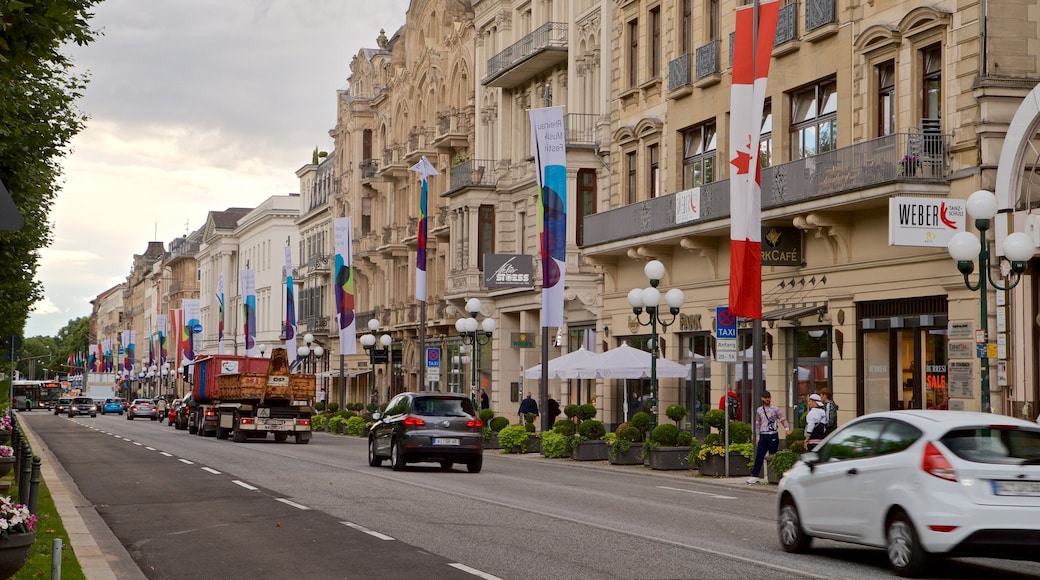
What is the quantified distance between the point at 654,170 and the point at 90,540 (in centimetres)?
2989

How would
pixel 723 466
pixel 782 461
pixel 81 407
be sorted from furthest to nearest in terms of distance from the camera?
pixel 81 407 → pixel 723 466 → pixel 782 461

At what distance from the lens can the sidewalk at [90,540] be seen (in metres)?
13.4

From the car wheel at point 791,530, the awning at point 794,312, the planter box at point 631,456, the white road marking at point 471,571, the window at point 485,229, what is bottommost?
the planter box at point 631,456

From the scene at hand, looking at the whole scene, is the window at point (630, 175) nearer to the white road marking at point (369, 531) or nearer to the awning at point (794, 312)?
the awning at point (794, 312)

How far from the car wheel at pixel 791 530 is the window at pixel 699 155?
79.9 ft

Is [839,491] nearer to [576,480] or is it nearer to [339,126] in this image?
[576,480]

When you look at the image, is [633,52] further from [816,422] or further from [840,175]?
[816,422]

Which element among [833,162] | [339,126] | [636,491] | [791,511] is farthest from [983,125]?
[339,126]

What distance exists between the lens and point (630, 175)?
45.3m

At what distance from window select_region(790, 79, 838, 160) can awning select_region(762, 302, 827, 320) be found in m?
3.46

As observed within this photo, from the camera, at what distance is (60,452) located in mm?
39969

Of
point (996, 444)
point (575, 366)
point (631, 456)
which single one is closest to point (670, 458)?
point (631, 456)

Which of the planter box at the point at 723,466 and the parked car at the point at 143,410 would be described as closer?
the planter box at the point at 723,466

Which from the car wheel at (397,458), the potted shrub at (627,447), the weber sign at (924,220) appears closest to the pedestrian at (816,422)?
the weber sign at (924,220)
